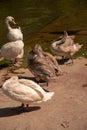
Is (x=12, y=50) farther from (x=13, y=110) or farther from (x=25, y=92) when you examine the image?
(x=25, y=92)

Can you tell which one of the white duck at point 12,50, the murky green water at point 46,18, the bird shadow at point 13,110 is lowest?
the murky green water at point 46,18

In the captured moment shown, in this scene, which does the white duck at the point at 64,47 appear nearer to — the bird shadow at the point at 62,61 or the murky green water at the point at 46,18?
the bird shadow at the point at 62,61

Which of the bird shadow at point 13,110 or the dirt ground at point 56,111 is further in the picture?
the bird shadow at point 13,110

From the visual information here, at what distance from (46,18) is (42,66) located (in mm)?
10758

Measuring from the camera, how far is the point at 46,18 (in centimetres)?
2111

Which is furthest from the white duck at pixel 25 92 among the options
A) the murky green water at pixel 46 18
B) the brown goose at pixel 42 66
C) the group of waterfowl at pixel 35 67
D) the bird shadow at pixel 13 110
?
the murky green water at pixel 46 18

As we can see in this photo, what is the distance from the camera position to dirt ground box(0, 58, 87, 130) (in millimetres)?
8484

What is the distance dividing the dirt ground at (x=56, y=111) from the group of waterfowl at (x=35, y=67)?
11.9 inches

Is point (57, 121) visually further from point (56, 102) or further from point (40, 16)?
point (40, 16)

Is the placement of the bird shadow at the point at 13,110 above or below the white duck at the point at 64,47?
below

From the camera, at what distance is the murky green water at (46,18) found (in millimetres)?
16361

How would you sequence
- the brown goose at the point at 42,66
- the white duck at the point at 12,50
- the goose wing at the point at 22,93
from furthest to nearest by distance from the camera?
the white duck at the point at 12,50, the brown goose at the point at 42,66, the goose wing at the point at 22,93

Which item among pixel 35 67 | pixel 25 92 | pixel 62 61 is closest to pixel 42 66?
pixel 35 67

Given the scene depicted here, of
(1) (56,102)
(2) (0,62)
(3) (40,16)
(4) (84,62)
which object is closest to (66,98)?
(1) (56,102)
